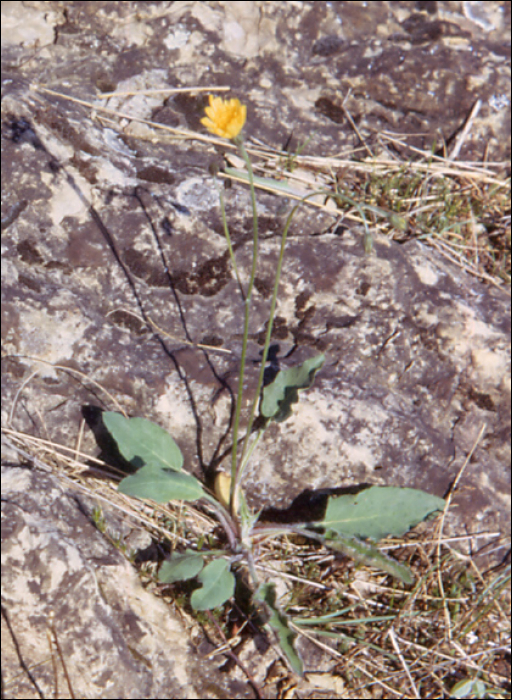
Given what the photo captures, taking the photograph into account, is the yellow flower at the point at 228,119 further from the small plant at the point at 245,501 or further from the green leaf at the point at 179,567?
the green leaf at the point at 179,567

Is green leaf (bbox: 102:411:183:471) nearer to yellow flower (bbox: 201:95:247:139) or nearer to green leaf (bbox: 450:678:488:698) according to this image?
yellow flower (bbox: 201:95:247:139)

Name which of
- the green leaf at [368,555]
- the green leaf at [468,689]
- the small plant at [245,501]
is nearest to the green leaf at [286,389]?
the small plant at [245,501]

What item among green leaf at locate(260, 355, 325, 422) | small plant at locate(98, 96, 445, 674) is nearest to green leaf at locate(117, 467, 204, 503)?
small plant at locate(98, 96, 445, 674)

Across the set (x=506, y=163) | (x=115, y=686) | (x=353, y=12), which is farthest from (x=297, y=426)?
(x=353, y=12)

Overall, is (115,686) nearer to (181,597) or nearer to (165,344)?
(181,597)

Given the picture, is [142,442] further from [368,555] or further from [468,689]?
[468,689]

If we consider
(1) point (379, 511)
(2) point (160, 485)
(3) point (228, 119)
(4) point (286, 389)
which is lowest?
(1) point (379, 511)

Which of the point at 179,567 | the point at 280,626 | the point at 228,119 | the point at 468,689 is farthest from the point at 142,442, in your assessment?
the point at 468,689
